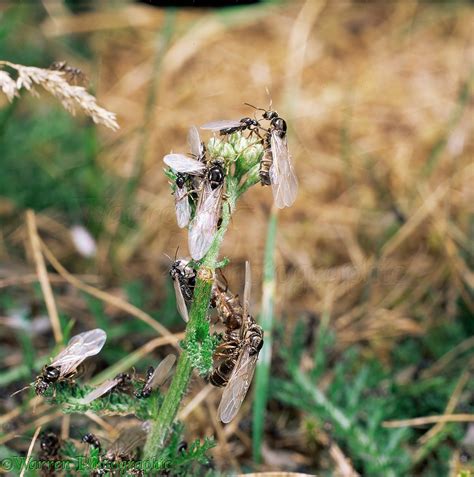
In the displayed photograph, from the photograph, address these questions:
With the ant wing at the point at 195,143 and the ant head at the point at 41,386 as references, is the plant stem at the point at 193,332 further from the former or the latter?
the ant head at the point at 41,386

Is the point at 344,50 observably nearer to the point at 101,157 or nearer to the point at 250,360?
the point at 101,157

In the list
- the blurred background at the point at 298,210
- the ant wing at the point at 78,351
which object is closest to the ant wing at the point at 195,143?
the ant wing at the point at 78,351

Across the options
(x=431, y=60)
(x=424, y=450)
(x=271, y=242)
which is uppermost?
(x=431, y=60)

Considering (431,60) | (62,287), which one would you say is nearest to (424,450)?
(62,287)

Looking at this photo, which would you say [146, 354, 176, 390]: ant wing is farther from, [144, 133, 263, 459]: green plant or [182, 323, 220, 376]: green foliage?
[182, 323, 220, 376]: green foliage

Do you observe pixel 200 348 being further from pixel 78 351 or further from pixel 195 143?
pixel 195 143

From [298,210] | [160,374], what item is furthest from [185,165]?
[298,210]

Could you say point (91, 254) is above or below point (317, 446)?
above
